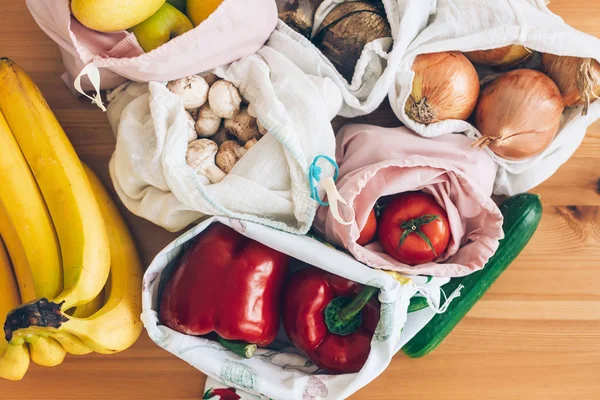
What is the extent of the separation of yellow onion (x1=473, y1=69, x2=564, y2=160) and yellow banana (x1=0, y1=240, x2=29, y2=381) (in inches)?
25.4

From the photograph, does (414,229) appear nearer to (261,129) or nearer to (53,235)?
(261,129)

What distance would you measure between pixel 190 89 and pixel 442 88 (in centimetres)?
34

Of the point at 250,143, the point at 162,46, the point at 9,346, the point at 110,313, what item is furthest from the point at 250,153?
the point at 9,346

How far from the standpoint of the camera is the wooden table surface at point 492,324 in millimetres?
815

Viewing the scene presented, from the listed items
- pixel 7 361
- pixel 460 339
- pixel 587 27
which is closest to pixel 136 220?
pixel 7 361

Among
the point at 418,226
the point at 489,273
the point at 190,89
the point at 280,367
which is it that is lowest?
the point at 280,367

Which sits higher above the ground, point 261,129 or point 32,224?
point 261,129

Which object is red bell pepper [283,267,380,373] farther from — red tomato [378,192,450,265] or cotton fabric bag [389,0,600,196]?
cotton fabric bag [389,0,600,196]

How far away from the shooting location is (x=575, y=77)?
71 cm

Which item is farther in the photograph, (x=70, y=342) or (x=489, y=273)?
(x=489, y=273)

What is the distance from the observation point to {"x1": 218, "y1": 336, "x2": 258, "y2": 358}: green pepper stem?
0.72 metres

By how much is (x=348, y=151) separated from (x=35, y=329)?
18.1 inches

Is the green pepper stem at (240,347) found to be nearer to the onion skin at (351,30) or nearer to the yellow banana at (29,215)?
the yellow banana at (29,215)

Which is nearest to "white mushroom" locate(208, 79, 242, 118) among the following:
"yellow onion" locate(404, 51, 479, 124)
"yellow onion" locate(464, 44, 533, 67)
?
"yellow onion" locate(404, 51, 479, 124)
